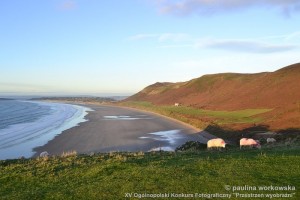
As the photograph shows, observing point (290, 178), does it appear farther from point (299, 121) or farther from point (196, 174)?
point (299, 121)

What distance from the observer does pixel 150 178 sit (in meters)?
13.6

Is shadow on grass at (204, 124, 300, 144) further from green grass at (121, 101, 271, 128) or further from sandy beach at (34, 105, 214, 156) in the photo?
green grass at (121, 101, 271, 128)

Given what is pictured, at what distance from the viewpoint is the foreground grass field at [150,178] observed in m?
12.1

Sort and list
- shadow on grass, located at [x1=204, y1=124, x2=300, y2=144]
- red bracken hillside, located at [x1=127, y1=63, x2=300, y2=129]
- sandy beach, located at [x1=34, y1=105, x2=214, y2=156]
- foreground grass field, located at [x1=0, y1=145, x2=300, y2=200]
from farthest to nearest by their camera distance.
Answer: red bracken hillside, located at [x1=127, y1=63, x2=300, y2=129] → shadow on grass, located at [x1=204, y1=124, x2=300, y2=144] → sandy beach, located at [x1=34, y1=105, x2=214, y2=156] → foreground grass field, located at [x1=0, y1=145, x2=300, y2=200]

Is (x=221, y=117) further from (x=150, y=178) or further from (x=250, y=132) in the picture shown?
(x=150, y=178)

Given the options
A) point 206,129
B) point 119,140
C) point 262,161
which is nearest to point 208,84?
point 206,129

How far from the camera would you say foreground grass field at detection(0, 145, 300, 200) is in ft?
39.7

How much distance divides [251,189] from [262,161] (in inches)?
153

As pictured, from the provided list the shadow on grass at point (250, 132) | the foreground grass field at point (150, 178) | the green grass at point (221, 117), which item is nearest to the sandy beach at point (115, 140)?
the shadow on grass at point (250, 132)

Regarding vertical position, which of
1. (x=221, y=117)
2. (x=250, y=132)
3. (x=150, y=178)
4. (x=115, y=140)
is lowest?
(x=115, y=140)

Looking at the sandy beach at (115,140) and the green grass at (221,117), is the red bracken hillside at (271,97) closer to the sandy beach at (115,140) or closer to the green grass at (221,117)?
the green grass at (221,117)

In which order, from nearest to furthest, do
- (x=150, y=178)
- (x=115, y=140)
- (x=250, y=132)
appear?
(x=150, y=178) < (x=250, y=132) < (x=115, y=140)

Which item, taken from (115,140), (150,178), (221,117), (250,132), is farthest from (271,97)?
(150,178)

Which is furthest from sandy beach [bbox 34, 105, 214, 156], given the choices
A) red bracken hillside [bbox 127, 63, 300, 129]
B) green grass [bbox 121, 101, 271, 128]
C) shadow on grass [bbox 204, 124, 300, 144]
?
red bracken hillside [bbox 127, 63, 300, 129]
